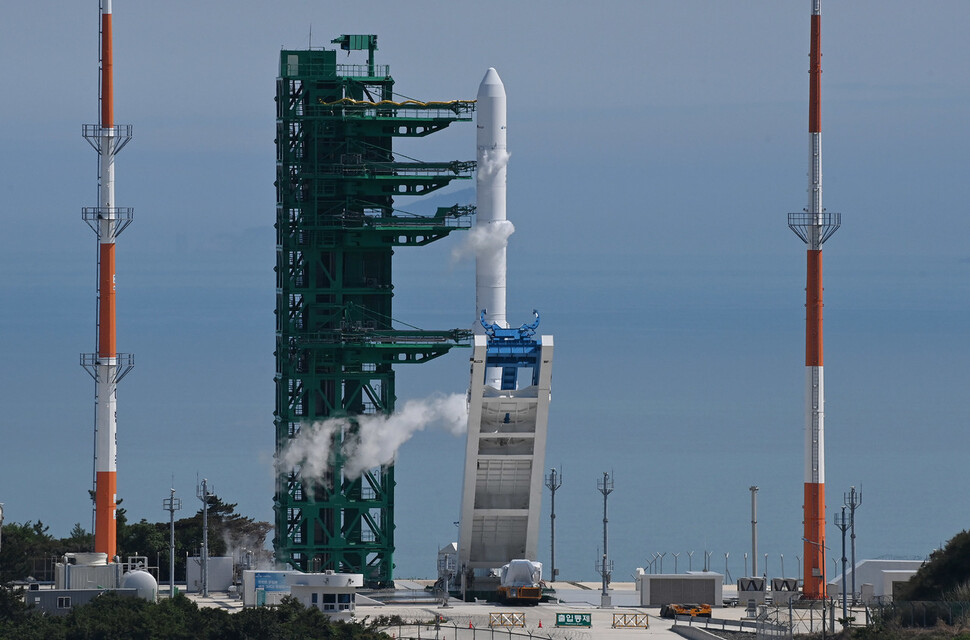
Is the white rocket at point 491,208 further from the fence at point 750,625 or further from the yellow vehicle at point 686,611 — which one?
the fence at point 750,625

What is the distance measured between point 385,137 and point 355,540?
15.7 m

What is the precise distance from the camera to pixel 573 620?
85562mm

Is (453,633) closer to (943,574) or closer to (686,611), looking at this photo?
(686,611)

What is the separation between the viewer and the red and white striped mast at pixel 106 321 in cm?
8875

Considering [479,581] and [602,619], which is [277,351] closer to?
[479,581]

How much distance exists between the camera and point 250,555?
10375 centimetres

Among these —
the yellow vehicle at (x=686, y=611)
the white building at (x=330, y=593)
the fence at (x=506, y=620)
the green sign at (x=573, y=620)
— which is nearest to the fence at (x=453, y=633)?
the fence at (x=506, y=620)

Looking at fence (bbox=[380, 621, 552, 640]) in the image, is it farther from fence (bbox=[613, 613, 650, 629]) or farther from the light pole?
the light pole

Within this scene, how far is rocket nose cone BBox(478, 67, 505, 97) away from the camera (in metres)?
97.7

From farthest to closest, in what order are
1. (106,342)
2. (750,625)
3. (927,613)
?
(106,342) → (750,625) → (927,613)

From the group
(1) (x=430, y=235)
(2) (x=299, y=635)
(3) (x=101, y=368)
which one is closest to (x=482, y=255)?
(1) (x=430, y=235)

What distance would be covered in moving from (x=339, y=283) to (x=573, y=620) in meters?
19.4

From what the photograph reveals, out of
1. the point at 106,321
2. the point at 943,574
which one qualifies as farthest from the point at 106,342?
the point at 943,574

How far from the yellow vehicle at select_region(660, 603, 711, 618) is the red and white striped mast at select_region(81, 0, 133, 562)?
19489 mm
